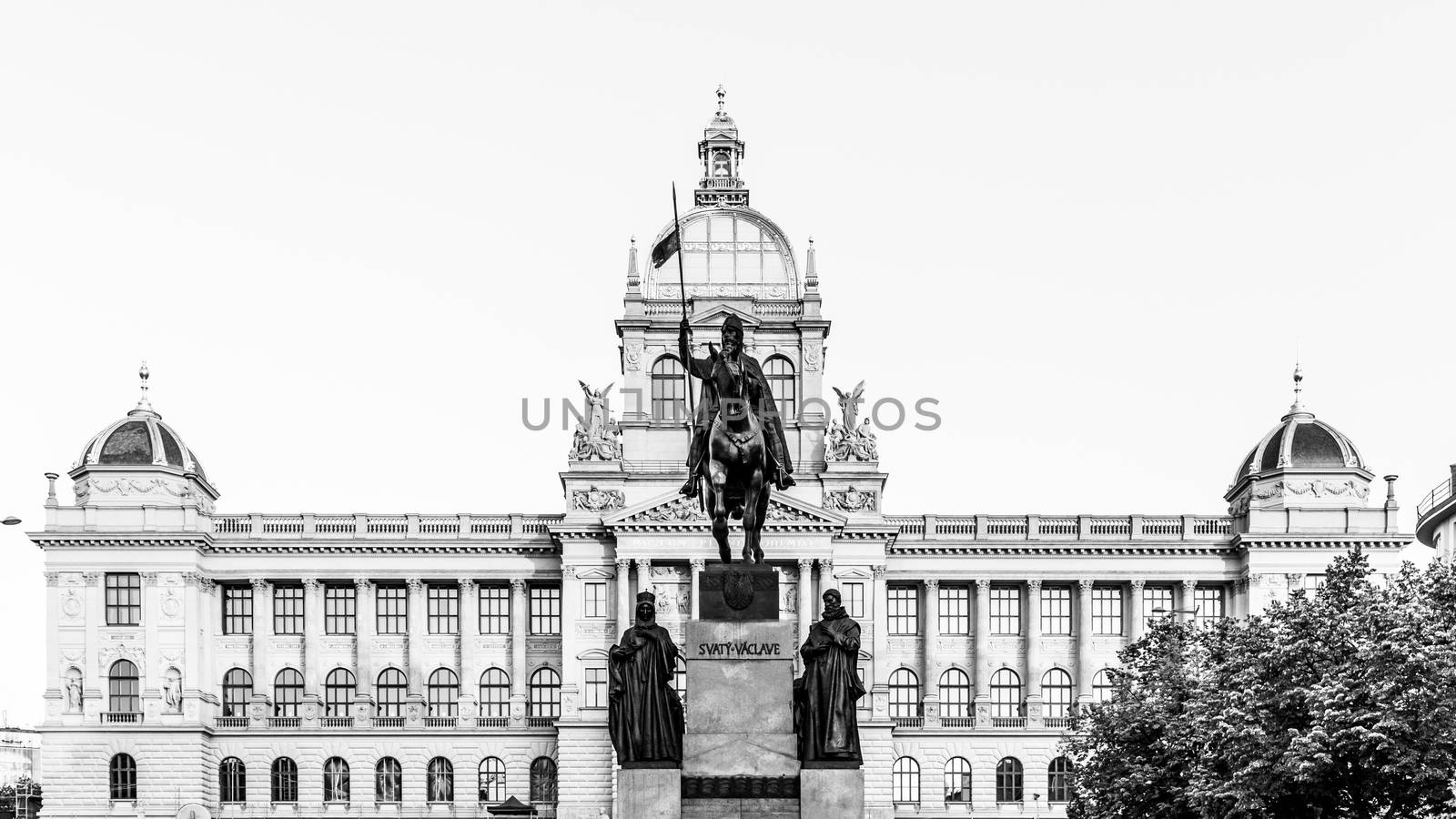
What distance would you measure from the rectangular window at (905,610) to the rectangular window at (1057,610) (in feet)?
22.2

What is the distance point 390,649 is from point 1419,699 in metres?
74.5

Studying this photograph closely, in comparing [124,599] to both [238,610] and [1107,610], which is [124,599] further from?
[1107,610]

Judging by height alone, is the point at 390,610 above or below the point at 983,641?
above

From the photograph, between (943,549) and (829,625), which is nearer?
(829,625)

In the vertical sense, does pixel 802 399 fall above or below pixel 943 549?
above

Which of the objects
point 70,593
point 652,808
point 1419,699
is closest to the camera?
point 652,808

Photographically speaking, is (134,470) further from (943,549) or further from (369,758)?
(943,549)

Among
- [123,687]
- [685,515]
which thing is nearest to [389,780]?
[123,687]

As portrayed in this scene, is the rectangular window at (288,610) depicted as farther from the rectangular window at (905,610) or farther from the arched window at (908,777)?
the arched window at (908,777)

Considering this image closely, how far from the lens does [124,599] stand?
127m

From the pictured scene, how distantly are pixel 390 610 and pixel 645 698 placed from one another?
9451 cm

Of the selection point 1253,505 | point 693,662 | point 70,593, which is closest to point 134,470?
point 70,593

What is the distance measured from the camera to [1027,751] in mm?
128875

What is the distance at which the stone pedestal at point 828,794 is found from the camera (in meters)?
38.0
